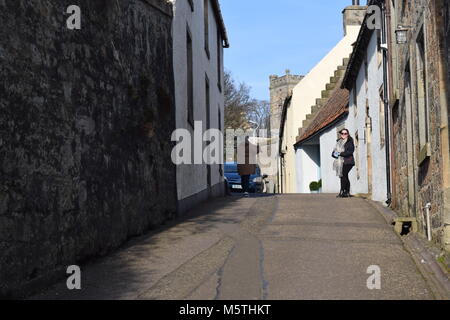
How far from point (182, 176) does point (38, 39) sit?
21.6ft

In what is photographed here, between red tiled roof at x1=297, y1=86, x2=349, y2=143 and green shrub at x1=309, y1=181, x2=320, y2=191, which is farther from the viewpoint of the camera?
green shrub at x1=309, y1=181, x2=320, y2=191

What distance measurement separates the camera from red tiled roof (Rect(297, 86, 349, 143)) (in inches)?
925

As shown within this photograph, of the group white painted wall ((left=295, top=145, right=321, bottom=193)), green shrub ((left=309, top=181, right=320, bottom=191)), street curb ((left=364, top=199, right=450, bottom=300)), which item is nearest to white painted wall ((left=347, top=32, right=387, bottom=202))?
street curb ((left=364, top=199, right=450, bottom=300))

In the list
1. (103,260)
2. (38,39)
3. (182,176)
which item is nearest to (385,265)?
(103,260)

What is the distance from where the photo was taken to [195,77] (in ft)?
50.8

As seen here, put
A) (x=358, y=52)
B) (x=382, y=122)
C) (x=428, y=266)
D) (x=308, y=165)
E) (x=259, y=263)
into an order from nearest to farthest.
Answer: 1. (x=428, y=266)
2. (x=259, y=263)
3. (x=382, y=122)
4. (x=358, y=52)
5. (x=308, y=165)

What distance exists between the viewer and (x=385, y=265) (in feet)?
23.2

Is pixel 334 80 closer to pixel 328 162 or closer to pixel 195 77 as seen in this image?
pixel 328 162

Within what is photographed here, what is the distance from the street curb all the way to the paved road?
0.10 m

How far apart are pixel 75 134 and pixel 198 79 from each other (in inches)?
364

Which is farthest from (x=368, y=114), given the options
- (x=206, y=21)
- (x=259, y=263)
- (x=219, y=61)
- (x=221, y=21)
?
(x=259, y=263)

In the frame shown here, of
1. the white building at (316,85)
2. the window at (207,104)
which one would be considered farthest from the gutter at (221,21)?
the white building at (316,85)

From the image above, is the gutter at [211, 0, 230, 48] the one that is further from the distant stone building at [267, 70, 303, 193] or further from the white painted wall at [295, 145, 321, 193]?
the distant stone building at [267, 70, 303, 193]
